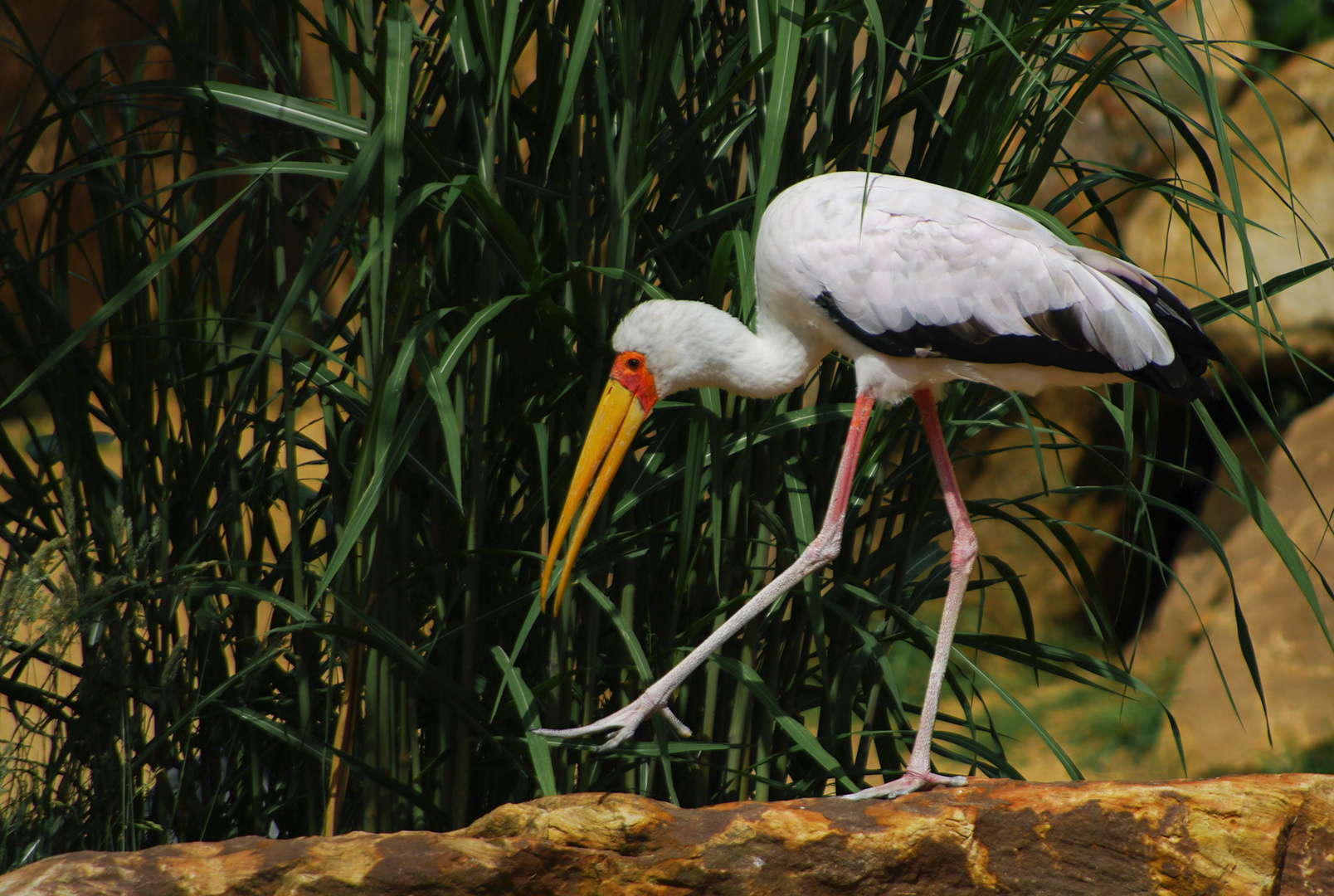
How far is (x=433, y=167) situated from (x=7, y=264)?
3.06ft

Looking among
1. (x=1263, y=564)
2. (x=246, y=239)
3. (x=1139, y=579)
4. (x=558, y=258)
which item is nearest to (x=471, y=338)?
(x=558, y=258)

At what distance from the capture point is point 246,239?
2.11 metres

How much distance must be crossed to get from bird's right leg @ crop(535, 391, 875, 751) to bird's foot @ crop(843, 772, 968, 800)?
0.31 metres

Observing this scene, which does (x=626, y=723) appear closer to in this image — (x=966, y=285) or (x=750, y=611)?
(x=750, y=611)

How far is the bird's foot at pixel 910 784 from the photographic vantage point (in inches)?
72.9

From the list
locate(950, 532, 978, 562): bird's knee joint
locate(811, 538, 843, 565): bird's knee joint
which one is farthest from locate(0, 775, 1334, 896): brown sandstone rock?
locate(950, 532, 978, 562): bird's knee joint

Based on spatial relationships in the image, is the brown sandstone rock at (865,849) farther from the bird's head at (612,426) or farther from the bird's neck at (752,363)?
the bird's neck at (752,363)

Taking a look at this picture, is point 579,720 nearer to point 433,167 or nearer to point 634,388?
point 634,388

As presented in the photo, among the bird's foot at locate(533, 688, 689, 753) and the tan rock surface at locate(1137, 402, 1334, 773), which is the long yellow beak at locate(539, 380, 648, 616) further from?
the tan rock surface at locate(1137, 402, 1334, 773)

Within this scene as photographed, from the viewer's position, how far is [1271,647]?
15.9 ft

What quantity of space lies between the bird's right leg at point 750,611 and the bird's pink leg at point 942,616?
134 millimetres

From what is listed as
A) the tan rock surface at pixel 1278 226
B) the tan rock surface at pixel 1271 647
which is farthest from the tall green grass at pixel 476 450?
the tan rock surface at pixel 1278 226

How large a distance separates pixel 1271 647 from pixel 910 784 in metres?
3.64

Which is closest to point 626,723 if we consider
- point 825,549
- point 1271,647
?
point 825,549
